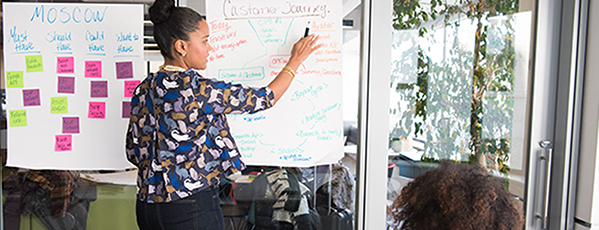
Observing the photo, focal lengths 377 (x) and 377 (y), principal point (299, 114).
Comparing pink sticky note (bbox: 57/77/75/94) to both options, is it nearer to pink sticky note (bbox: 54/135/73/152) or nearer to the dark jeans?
pink sticky note (bbox: 54/135/73/152)

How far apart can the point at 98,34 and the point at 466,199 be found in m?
1.74

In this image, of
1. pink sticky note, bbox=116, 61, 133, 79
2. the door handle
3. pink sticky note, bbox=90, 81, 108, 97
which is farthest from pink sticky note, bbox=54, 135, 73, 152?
the door handle

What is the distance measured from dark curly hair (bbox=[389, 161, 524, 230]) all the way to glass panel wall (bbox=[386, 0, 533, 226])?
0.92 meters

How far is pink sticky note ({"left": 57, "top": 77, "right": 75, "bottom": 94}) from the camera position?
1.83 metres

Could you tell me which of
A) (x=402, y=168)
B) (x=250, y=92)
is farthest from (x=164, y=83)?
(x=402, y=168)

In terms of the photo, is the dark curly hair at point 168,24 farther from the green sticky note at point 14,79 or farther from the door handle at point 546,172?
the door handle at point 546,172

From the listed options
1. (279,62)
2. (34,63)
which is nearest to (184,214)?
(279,62)

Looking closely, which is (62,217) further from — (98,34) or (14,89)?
(98,34)

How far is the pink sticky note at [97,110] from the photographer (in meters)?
1.82

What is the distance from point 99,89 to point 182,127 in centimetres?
78

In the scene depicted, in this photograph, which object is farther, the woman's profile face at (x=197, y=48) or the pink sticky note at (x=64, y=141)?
the pink sticky note at (x=64, y=141)

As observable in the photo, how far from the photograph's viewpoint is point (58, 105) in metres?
1.83

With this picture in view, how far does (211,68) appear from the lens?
5.78 ft

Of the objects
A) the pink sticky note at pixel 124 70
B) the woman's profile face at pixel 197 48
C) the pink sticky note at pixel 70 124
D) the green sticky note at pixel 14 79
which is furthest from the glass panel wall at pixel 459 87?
the green sticky note at pixel 14 79
